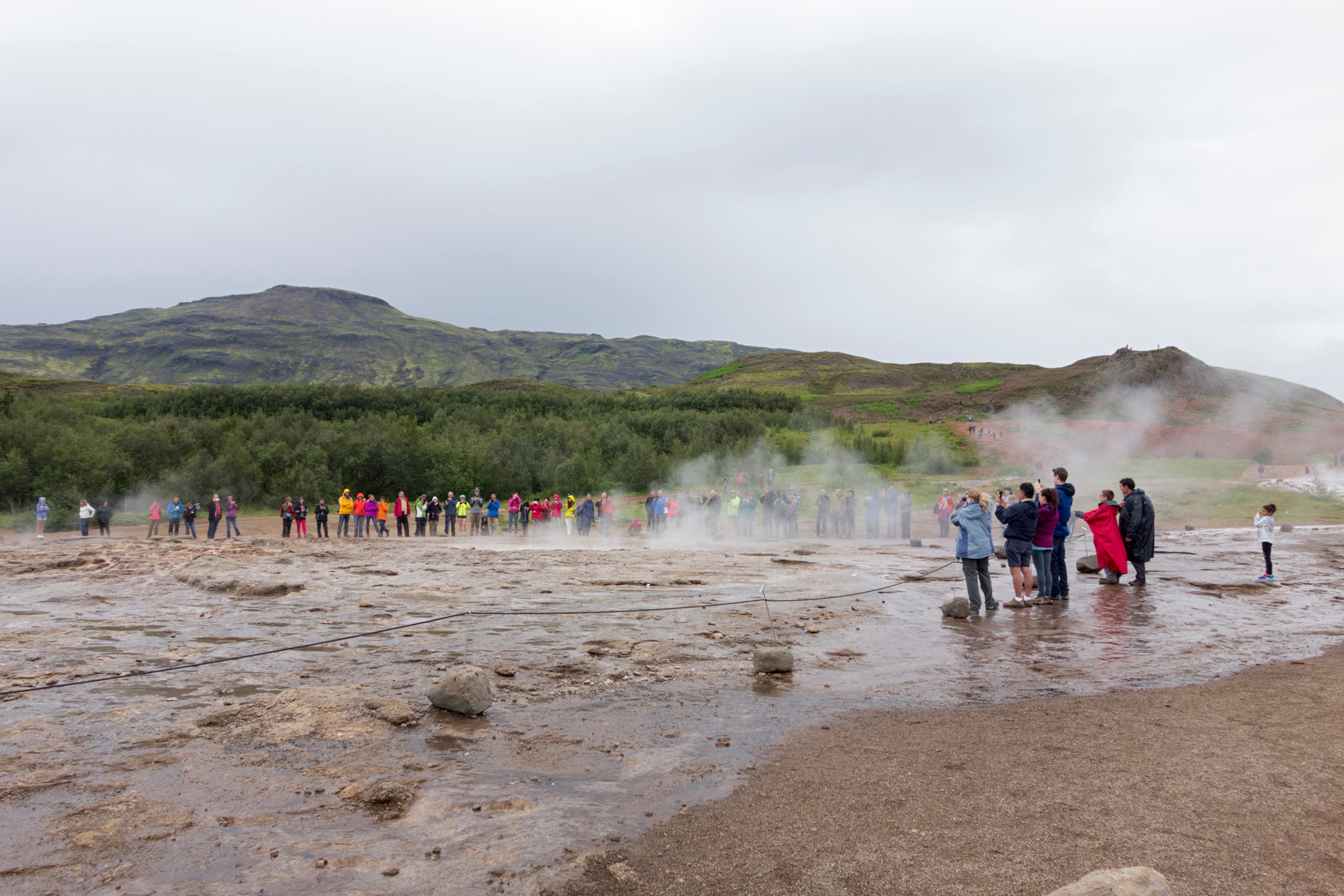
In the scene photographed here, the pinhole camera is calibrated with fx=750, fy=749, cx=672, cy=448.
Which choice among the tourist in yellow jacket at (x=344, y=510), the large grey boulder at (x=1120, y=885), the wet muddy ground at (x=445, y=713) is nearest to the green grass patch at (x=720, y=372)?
the tourist in yellow jacket at (x=344, y=510)

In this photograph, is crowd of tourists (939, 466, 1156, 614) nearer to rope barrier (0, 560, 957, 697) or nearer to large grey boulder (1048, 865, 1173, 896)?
rope barrier (0, 560, 957, 697)

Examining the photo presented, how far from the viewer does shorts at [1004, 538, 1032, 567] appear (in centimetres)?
1181

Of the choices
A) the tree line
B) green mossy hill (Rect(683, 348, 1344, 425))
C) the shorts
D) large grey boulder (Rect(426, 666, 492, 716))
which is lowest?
large grey boulder (Rect(426, 666, 492, 716))

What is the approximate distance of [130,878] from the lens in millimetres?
3799

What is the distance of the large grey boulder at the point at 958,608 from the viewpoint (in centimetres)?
1093

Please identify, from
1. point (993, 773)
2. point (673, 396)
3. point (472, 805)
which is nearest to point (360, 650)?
point (472, 805)

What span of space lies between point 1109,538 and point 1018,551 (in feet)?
10.5

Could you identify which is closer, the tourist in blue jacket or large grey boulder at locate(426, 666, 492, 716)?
large grey boulder at locate(426, 666, 492, 716)

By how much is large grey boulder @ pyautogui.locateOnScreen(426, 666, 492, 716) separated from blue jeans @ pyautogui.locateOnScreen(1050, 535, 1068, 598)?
32.0 ft

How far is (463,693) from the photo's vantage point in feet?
21.2

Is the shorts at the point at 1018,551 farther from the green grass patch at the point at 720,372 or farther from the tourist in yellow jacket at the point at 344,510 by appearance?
the green grass patch at the point at 720,372

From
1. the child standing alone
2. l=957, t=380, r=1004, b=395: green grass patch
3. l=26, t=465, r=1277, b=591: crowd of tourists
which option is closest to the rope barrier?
l=26, t=465, r=1277, b=591: crowd of tourists

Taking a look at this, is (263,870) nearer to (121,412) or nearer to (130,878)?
(130,878)

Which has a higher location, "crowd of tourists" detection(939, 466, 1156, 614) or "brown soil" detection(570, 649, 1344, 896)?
"crowd of tourists" detection(939, 466, 1156, 614)
